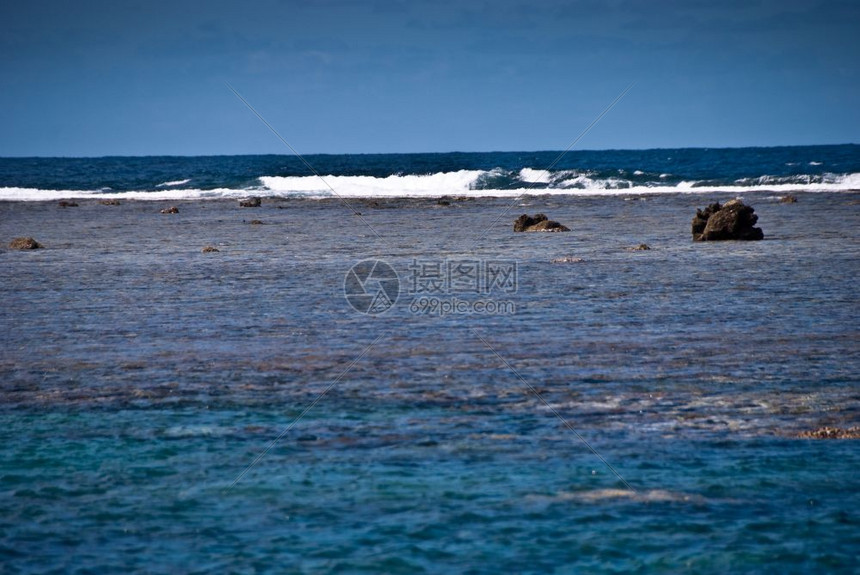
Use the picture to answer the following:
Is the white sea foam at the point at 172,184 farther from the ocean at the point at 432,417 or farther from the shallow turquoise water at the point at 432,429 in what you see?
the shallow turquoise water at the point at 432,429

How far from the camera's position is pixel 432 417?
7.46 m

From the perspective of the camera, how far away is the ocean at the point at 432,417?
525 cm

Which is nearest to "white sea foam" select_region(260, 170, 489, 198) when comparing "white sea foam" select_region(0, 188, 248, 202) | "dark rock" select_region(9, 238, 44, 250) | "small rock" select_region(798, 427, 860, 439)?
"white sea foam" select_region(0, 188, 248, 202)

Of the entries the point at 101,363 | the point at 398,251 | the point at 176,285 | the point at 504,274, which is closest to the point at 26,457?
the point at 101,363

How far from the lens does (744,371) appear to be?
29.1ft

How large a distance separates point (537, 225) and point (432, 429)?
21.2 m

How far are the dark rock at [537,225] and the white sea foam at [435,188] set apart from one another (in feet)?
90.5

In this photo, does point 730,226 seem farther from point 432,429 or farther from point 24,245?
point 432,429

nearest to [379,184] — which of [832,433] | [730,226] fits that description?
[730,226]

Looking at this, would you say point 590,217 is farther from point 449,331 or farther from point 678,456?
point 678,456

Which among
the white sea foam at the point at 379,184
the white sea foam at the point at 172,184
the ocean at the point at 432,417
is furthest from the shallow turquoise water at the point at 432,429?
the white sea foam at the point at 172,184

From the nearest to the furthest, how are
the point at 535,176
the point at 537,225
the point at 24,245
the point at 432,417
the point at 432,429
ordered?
1. the point at 432,429
2. the point at 432,417
3. the point at 24,245
4. the point at 537,225
5. the point at 535,176

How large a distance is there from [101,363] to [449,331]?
380 centimetres

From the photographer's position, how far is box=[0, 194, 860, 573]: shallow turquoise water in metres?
5.22
